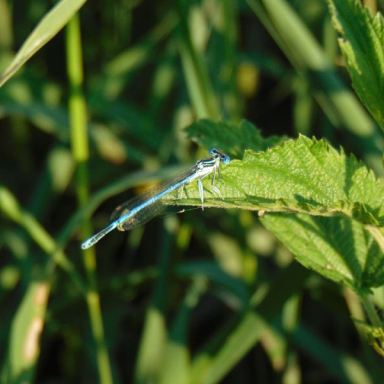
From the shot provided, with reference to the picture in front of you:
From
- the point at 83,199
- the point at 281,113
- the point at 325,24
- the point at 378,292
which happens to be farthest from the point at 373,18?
the point at 281,113

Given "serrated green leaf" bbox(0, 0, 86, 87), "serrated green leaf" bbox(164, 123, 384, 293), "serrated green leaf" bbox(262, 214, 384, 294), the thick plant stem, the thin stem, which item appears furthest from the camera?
the thin stem

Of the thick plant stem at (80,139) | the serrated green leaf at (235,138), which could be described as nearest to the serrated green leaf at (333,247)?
the serrated green leaf at (235,138)

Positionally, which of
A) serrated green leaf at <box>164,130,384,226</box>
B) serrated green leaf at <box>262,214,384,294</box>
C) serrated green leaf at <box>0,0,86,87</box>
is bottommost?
serrated green leaf at <box>262,214,384,294</box>

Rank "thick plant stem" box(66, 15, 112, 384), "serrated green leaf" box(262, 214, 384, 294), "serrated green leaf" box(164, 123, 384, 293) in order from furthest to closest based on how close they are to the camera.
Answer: "thick plant stem" box(66, 15, 112, 384)
"serrated green leaf" box(262, 214, 384, 294)
"serrated green leaf" box(164, 123, 384, 293)

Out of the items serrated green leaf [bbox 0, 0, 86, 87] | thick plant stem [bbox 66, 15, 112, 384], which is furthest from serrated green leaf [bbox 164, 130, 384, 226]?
thick plant stem [bbox 66, 15, 112, 384]

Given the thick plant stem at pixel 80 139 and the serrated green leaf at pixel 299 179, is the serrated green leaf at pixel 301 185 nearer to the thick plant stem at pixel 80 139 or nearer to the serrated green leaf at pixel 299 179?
the serrated green leaf at pixel 299 179

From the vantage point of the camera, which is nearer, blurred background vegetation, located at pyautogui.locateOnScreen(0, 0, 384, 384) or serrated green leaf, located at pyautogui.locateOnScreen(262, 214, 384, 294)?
serrated green leaf, located at pyautogui.locateOnScreen(262, 214, 384, 294)

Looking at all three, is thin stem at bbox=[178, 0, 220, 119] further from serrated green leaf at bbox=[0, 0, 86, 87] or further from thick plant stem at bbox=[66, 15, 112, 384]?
serrated green leaf at bbox=[0, 0, 86, 87]

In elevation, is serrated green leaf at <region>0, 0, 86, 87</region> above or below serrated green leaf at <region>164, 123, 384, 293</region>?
above
